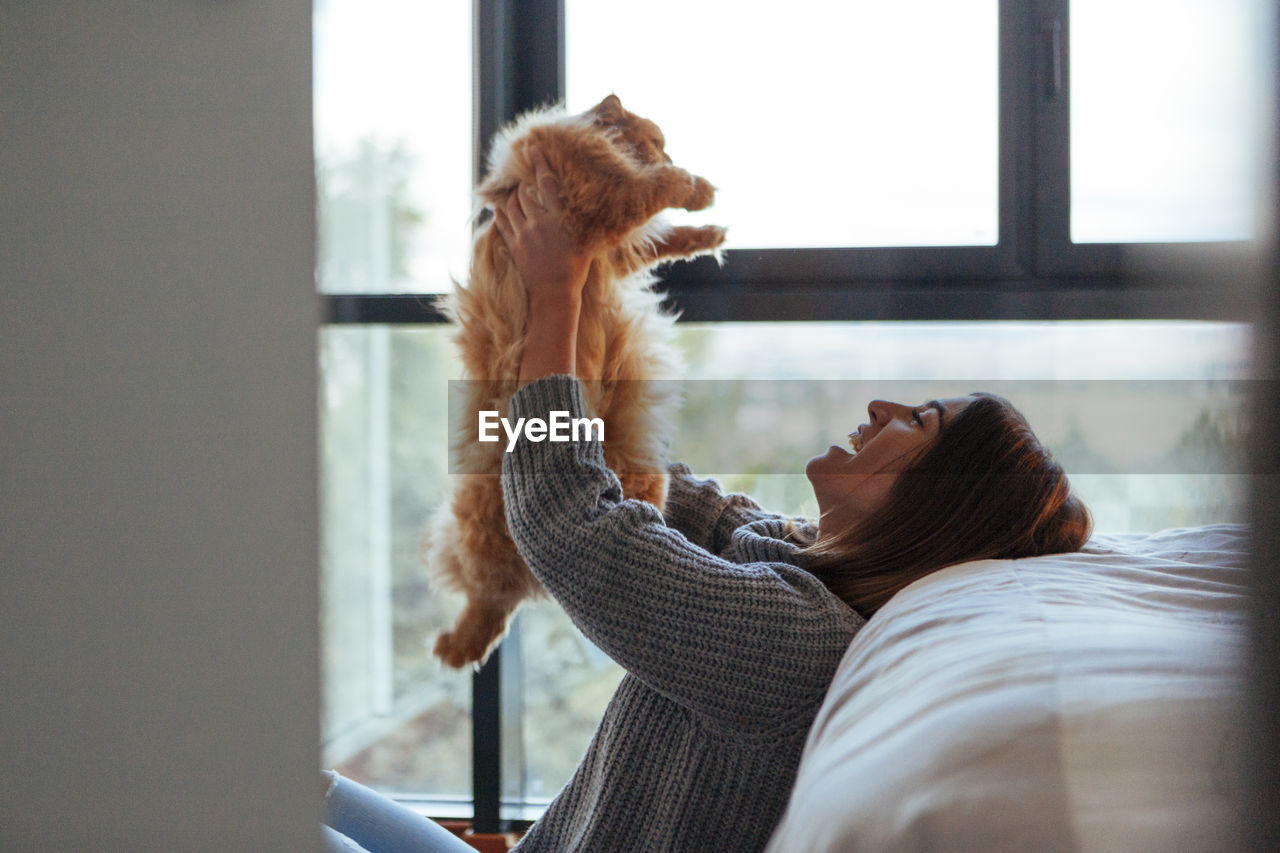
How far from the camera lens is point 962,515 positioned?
80 cm

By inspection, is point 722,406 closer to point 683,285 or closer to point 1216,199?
point 683,285

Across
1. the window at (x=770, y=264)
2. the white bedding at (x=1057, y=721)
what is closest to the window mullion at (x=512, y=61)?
the window at (x=770, y=264)

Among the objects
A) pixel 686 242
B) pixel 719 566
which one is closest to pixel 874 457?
pixel 719 566

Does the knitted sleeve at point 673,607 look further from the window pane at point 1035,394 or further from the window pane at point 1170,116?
the window pane at point 1170,116

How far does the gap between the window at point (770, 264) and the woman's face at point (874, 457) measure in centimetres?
2

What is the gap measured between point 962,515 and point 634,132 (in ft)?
1.72

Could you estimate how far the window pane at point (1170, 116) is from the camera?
29 cm

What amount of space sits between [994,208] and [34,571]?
2.56ft

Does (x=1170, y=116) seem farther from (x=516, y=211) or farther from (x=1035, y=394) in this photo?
(x=516, y=211)

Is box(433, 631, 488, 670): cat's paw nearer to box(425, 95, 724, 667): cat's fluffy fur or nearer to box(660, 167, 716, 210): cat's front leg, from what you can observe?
box(425, 95, 724, 667): cat's fluffy fur

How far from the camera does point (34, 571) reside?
35 centimetres

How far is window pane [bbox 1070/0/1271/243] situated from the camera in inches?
11.5

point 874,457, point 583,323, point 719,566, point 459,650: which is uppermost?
point 583,323

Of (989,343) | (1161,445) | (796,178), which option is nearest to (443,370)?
(796,178)
